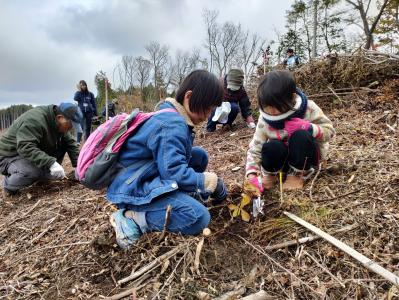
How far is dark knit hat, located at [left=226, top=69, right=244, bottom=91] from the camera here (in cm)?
627

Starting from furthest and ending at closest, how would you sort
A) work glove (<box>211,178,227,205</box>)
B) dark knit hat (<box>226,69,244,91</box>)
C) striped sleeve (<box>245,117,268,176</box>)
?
dark knit hat (<box>226,69,244,91</box>) < striped sleeve (<box>245,117,268,176</box>) < work glove (<box>211,178,227,205</box>)

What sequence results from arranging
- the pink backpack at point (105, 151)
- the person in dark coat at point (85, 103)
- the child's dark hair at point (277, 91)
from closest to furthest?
the pink backpack at point (105, 151) → the child's dark hair at point (277, 91) → the person in dark coat at point (85, 103)

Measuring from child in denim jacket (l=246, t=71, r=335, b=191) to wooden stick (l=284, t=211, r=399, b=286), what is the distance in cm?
52

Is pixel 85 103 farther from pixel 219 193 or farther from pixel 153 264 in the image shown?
pixel 153 264

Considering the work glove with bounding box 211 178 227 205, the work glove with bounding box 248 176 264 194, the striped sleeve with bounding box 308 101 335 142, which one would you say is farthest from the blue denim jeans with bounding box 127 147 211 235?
the striped sleeve with bounding box 308 101 335 142

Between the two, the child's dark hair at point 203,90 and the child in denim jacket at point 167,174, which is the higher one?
the child's dark hair at point 203,90

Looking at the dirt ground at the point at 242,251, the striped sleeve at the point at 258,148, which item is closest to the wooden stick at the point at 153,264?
the dirt ground at the point at 242,251

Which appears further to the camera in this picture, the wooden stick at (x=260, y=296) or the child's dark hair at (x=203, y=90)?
the child's dark hair at (x=203, y=90)

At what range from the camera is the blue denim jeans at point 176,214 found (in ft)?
6.84

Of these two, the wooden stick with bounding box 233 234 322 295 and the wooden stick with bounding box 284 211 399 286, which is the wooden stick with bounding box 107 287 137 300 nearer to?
the wooden stick with bounding box 233 234 322 295

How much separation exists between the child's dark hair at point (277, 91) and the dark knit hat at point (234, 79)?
3759 millimetres

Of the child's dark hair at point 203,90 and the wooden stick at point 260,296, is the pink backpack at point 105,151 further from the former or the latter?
the wooden stick at point 260,296

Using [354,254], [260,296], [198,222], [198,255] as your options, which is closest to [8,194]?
[198,222]

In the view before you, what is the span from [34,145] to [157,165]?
8.83ft
